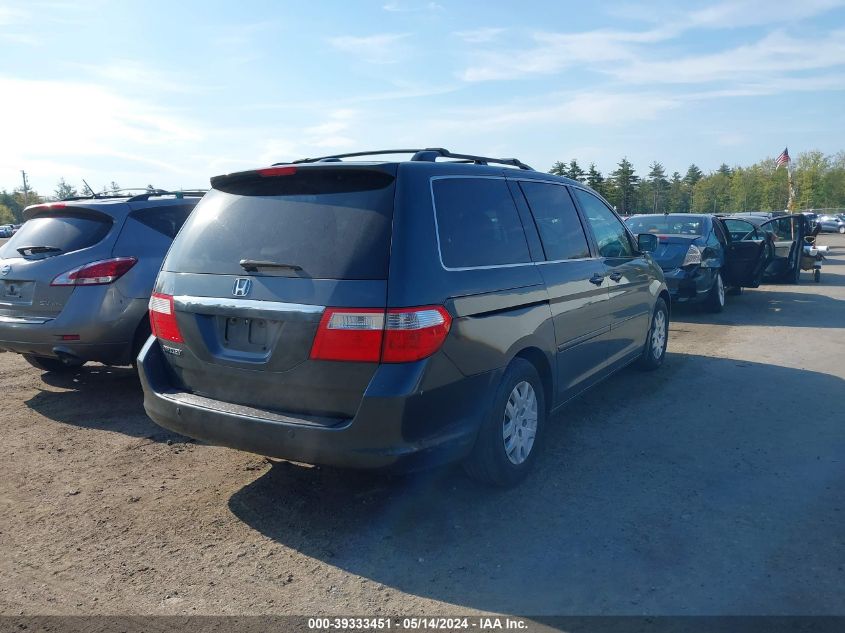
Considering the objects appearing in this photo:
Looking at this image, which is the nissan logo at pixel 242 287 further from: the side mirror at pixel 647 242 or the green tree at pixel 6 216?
the green tree at pixel 6 216

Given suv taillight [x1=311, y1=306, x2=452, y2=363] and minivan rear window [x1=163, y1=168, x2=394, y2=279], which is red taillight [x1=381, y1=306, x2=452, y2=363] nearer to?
suv taillight [x1=311, y1=306, x2=452, y2=363]

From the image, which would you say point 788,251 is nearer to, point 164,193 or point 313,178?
point 164,193

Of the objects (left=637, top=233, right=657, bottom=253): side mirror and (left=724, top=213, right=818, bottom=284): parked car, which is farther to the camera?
(left=724, top=213, right=818, bottom=284): parked car

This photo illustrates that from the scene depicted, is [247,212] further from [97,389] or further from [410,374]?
[97,389]

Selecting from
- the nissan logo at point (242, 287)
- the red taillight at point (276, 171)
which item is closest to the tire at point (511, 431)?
the nissan logo at point (242, 287)

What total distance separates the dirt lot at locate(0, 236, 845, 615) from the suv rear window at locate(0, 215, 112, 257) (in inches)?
56.6

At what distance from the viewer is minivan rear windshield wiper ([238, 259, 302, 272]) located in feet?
11.7

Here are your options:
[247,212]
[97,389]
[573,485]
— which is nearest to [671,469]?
[573,485]

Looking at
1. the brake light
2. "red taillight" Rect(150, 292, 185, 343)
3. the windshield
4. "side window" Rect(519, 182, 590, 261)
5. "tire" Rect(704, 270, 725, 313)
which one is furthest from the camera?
the windshield

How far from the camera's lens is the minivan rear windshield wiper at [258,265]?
3569mm

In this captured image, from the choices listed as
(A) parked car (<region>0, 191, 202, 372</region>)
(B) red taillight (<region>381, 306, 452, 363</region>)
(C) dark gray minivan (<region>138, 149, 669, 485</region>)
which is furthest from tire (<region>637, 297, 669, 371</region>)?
(A) parked car (<region>0, 191, 202, 372</region>)

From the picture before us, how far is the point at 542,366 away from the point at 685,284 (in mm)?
6858

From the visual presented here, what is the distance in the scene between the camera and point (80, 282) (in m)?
5.87

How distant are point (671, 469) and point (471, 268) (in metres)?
2.01
